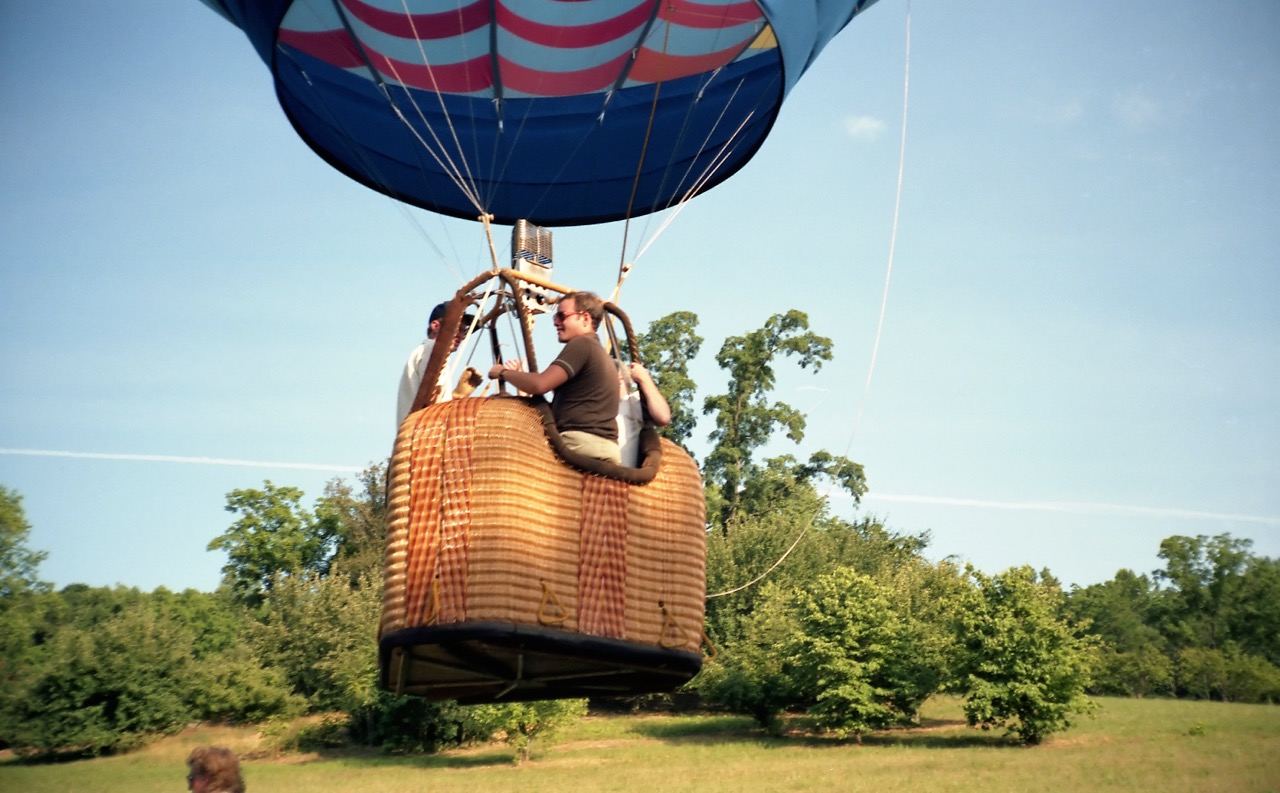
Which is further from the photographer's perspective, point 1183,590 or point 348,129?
point 1183,590

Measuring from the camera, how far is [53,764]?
26.1 meters

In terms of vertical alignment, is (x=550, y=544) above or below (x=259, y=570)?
below

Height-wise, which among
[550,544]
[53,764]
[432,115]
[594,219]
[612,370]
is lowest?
[53,764]

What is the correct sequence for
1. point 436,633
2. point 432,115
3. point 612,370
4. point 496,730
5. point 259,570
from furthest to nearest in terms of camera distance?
point 259,570 < point 496,730 < point 432,115 < point 612,370 < point 436,633

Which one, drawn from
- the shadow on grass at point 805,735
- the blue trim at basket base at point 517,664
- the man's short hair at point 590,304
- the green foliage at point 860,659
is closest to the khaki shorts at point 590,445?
the man's short hair at point 590,304

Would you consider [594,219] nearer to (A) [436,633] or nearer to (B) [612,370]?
(B) [612,370]

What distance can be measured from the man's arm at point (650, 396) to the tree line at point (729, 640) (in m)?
17.3

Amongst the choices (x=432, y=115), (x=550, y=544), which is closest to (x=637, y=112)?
(x=432, y=115)

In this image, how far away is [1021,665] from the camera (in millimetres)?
24891

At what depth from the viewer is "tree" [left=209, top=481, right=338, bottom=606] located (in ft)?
137

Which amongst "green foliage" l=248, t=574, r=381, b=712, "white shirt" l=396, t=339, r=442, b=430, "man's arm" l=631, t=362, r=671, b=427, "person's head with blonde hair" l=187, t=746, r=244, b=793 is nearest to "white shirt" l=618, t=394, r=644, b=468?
"man's arm" l=631, t=362, r=671, b=427

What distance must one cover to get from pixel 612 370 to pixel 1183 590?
182 feet

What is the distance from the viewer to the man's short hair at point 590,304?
452 cm

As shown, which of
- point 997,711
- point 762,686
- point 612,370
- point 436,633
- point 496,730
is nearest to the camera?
point 436,633
